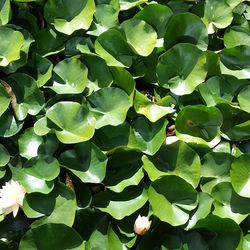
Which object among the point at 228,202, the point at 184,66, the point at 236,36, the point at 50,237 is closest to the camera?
the point at 50,237

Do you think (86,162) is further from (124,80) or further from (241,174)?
(241,174)

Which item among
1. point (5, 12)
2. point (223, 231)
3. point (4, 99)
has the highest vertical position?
point (5, 12)

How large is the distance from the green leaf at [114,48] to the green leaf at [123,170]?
0.24 metres

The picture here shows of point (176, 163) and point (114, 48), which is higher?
point (114, 48)

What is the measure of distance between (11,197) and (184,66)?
537mm

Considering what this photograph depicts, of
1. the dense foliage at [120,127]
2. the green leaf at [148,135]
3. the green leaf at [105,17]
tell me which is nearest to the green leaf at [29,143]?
the dense foliage at [120,127]

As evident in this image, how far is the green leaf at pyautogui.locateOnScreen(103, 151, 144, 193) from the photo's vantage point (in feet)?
3.66

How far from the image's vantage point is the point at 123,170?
1137mm

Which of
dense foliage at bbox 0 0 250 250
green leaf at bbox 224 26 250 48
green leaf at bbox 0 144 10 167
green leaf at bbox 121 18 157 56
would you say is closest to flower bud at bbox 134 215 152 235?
dense foliage at bbox 0 0 250 250

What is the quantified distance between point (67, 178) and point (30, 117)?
0.64 feet

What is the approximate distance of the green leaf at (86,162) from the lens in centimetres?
109

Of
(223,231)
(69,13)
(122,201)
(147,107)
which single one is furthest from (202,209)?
(69,13)

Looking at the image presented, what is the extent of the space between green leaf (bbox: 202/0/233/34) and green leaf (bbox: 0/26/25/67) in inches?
20.6

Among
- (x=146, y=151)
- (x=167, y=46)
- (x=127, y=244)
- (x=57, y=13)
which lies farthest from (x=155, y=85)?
(x=127, y=244)
